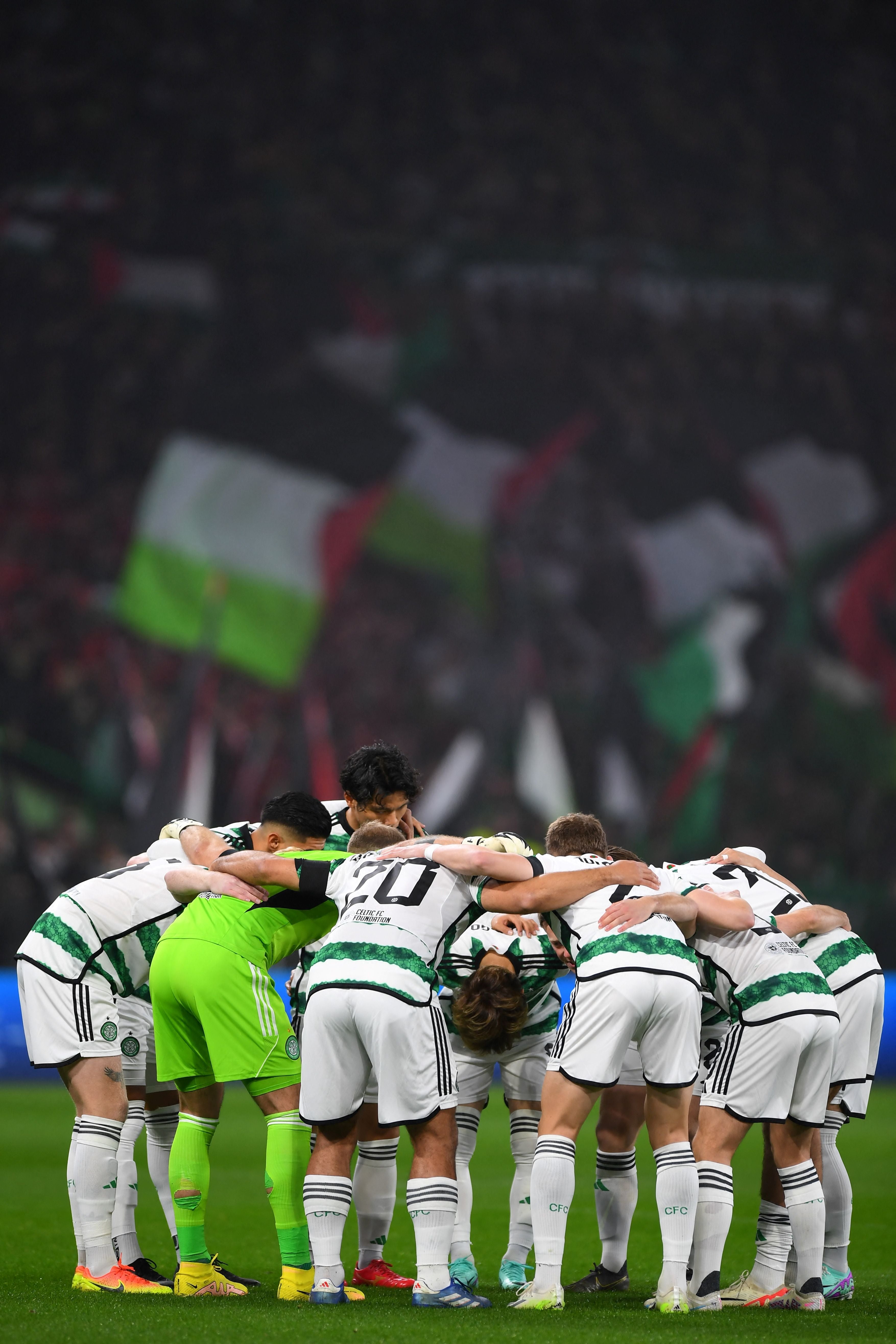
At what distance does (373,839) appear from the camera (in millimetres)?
5969

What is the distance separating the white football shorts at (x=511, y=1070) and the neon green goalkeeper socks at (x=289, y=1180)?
2.92 ft

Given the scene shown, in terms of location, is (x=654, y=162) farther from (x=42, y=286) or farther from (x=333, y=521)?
(x=42, y=286)

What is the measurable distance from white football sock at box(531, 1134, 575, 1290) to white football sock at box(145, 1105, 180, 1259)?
183cm

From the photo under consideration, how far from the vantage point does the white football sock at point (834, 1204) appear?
5.86 meters

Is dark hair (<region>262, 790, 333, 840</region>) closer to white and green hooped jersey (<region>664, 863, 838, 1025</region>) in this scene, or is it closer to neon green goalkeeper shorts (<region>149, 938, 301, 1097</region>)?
neon green goalkeeper shorts (<region>149, 938, 301, 1097</region>)

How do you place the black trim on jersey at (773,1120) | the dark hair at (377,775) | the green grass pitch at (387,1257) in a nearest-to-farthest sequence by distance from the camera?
the green grass pitch at (387,1257) < the black trim on jersey at (773,1120) < the dark hair at (377,775)

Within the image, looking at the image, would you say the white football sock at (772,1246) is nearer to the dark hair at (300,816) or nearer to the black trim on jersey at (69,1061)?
the dark hair at (300,816)

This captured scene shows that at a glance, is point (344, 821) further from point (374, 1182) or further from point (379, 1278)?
point (379, 1278)

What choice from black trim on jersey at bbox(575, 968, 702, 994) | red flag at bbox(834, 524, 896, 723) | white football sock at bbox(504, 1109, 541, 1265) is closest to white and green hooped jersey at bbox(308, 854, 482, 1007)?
black trim on jersey at bbox(575, 968, 702, 994)

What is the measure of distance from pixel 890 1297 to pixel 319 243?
64.4 feet

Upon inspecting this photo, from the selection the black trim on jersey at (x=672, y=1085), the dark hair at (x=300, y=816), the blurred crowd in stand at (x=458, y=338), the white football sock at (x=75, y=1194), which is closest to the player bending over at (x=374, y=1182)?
the dark hair at (x=300, y=816)

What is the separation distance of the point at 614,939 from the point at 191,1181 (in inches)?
66.7

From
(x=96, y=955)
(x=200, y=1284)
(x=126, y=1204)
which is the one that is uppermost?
(x=96, y=955)

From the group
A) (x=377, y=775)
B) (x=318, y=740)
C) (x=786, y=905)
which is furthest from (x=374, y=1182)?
(x=318, y=740)
